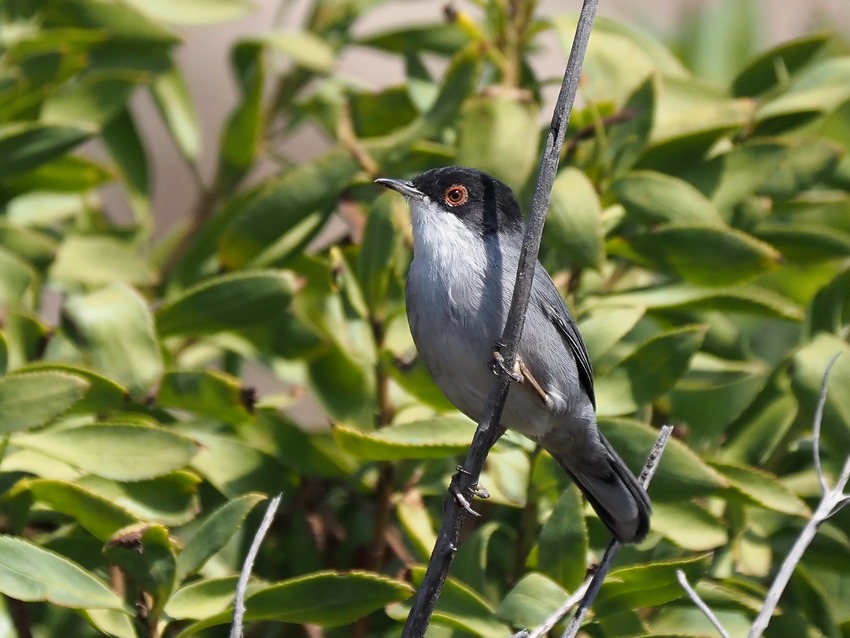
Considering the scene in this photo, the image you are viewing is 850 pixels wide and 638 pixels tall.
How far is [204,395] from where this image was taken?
3219 mm

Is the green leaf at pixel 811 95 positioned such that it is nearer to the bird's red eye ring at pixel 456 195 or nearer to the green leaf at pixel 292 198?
the bird's red eye ring at pixel 456 195

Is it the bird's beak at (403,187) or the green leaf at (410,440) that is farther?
the bird's beak at (403,187)

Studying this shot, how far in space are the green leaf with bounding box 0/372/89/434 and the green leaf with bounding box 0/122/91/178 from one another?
3.12ft

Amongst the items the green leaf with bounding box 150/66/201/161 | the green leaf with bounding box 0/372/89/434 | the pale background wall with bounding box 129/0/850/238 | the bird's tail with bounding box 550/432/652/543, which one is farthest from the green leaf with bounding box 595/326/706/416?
the pale background wall with bounding box 129/0/850/238

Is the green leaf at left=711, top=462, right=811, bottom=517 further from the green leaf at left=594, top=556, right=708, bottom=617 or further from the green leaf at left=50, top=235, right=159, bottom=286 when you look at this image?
the green leaf at left=50, top=235, right=159, bottom=286

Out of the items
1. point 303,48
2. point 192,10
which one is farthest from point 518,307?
point 192,10

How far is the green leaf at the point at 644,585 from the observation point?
2752 millimetres

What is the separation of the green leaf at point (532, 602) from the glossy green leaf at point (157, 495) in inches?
33.6

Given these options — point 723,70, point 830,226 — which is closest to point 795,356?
point 830,226

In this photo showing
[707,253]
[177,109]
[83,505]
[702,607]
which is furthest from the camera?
[177,109]

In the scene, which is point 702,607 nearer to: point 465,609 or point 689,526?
point 465,609

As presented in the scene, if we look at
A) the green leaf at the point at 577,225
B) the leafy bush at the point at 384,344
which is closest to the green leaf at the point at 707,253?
the leafy bush at the point at 384,344

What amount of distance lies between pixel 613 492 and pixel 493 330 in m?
0.54

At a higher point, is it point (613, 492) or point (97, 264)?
point (97, 264)
